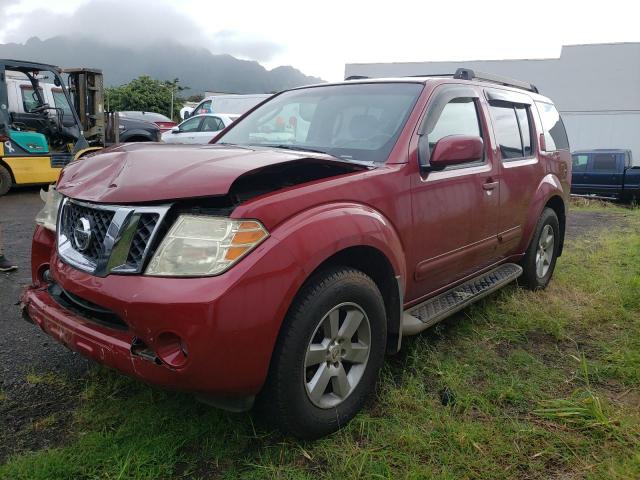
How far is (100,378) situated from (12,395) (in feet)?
1.38

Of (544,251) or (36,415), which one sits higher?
(544,251)

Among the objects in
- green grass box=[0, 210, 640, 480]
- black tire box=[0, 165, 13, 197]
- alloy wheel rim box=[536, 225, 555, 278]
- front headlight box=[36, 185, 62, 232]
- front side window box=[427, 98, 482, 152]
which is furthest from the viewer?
black tire box=[0, 165, 13, 197]

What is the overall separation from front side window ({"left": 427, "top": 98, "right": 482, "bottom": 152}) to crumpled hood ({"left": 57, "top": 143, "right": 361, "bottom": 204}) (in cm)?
96

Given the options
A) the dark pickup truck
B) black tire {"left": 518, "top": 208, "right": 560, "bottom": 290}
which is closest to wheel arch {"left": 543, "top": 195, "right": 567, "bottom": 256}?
black tire {"left": 518, "top": 208, "right": 560, "bottom": 290}

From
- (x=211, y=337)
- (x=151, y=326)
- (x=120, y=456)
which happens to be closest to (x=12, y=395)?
(x=120, y=456)

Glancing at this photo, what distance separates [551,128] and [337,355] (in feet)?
11.9

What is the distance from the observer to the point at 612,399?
276 cm

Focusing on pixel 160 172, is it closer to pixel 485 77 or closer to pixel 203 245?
pixel 203 245

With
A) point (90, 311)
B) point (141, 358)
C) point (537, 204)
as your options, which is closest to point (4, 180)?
point (90, 311)

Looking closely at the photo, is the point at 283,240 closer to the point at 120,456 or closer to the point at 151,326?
the point at 151,326

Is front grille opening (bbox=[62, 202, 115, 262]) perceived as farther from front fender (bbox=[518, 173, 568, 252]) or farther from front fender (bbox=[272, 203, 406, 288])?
front fender (bbox=[518, 173, 568, 252])

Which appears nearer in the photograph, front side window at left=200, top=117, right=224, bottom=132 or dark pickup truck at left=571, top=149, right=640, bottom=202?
front side window at left=200, top=117, right=224, bottom=132

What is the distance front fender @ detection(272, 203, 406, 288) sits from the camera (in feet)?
6.86

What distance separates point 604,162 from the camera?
1417cm
